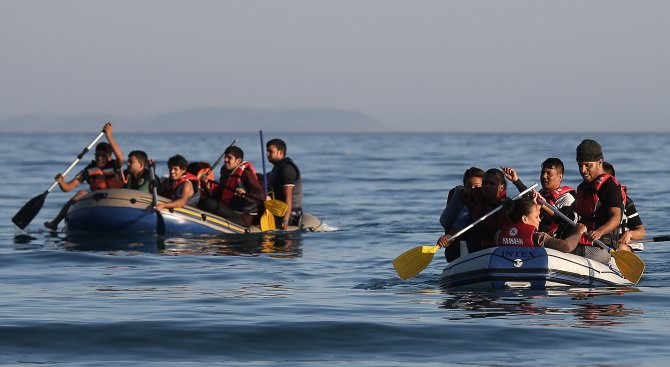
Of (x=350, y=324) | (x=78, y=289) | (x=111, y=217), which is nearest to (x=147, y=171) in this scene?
(x=111, y=217)

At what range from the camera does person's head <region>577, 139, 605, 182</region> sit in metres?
12.9

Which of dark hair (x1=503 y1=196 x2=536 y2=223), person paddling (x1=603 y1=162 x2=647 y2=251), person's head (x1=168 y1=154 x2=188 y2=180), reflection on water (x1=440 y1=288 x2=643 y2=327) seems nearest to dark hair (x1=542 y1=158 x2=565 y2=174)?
dark hair (x1=503 y1=196 x2=536 y2=223)

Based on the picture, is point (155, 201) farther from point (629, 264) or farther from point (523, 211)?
point (629, 264)

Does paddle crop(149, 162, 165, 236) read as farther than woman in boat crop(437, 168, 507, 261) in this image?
Yes

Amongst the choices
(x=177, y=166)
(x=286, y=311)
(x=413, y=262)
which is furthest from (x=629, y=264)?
(x=177, y=166)

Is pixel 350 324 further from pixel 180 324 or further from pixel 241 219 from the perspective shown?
pixel 241 219

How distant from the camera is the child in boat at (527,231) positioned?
12406 mm

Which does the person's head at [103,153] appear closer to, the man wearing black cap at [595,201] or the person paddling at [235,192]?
the person paddling at [235,192]

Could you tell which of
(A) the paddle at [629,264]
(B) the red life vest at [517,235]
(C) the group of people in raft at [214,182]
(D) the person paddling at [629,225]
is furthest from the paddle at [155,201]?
(A) the paddle at [629,264]

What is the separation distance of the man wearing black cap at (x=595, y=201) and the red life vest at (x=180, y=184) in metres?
8.34

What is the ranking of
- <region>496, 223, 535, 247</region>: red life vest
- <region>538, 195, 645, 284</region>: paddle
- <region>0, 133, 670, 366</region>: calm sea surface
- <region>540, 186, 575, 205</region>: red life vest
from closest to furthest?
<region>0, 133, 670, 366</region>: calm sea surface < <region>496, 223, 535, 247</region>: red life vest < <region>540, 186, 575, 205</region>: red life vest < <region>538, 195, 645, 284</region>: paddle

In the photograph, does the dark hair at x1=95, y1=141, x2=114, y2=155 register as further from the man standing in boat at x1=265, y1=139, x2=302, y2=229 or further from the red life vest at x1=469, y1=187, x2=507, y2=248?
the red life vest at x1=469, y1=187, x2=507, y2=248

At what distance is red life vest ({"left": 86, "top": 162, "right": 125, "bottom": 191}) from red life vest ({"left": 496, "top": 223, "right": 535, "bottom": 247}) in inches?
380

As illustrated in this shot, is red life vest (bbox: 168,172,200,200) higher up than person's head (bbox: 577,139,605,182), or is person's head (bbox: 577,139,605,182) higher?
person's head (bbox: 577,139,605,182)
